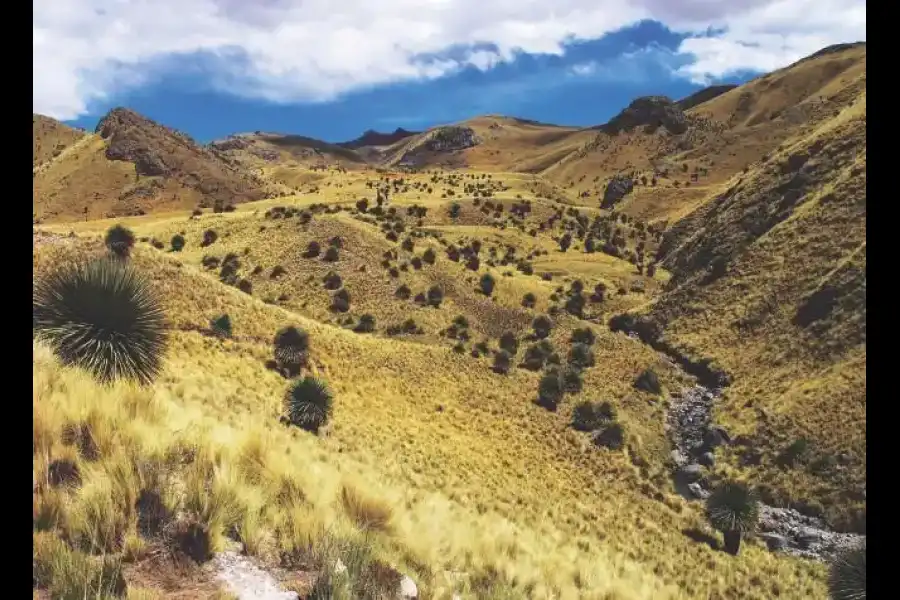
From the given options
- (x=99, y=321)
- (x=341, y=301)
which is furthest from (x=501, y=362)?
(x=99, y=321)

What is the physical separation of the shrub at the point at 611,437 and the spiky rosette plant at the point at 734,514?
8224mm

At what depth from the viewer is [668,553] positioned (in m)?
24.4

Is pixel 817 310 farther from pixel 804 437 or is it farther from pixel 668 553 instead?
pixel 668 553

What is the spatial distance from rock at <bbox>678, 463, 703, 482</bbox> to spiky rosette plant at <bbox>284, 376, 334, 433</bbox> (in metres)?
23.0

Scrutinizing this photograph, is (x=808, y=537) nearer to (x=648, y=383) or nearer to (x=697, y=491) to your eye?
(x=697, y=491)

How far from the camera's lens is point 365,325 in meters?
45.8

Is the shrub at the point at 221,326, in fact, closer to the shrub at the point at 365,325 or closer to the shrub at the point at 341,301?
the shrub at the point at 365,325

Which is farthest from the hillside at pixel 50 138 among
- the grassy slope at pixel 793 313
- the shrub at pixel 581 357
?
the grassy slope at pixel 793 313

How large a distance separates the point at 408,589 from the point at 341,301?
4376cm

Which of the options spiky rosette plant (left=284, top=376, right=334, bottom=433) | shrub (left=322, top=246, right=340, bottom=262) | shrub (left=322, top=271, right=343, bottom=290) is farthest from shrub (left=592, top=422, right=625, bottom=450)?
shrub (left=322, top=246, right=340, bottom=262)

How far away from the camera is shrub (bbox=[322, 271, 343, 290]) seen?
51.3 m

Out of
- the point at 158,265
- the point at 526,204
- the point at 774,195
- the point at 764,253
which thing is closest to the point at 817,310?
the point at 764,253

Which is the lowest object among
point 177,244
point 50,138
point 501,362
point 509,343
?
point 501,362

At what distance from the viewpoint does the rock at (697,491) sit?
106 ft
